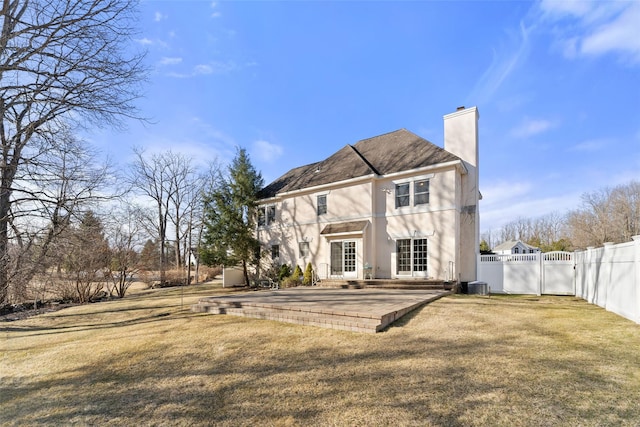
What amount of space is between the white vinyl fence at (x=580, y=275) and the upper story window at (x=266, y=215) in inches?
519

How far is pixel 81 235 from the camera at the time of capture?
26.6 ft

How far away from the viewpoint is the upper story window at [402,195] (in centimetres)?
1501

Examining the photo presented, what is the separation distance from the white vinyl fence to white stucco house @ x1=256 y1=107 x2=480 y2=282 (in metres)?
1.37

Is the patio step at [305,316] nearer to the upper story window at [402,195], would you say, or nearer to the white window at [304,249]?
the upper story window at [402,195]

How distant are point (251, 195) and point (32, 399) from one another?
646 inches

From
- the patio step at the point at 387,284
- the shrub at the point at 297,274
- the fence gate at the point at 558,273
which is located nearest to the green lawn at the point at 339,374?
the patio step at the point at 387,284

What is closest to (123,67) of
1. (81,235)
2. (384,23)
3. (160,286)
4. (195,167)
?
(81,235)

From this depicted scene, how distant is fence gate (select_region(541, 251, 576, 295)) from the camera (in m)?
12.0

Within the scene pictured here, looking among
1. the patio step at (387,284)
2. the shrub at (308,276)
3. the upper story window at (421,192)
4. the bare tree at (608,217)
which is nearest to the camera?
the patio step at (387,284)

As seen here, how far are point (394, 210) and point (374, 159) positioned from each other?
11.9 feet

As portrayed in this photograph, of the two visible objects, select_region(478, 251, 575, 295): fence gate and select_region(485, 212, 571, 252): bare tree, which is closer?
select_region(478, 251, 575, 295): fence gate

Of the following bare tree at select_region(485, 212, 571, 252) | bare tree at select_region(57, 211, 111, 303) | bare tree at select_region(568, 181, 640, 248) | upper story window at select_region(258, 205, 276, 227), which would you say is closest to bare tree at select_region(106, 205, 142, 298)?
bare tree at select_region(57, 211, 111, 303)

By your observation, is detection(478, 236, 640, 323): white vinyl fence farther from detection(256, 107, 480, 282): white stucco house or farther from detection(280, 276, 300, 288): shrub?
detection(280, 276, 300, 288): shrub

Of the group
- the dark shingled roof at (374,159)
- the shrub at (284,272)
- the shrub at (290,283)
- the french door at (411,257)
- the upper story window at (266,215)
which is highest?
the dark shingled roof at (374,159)
